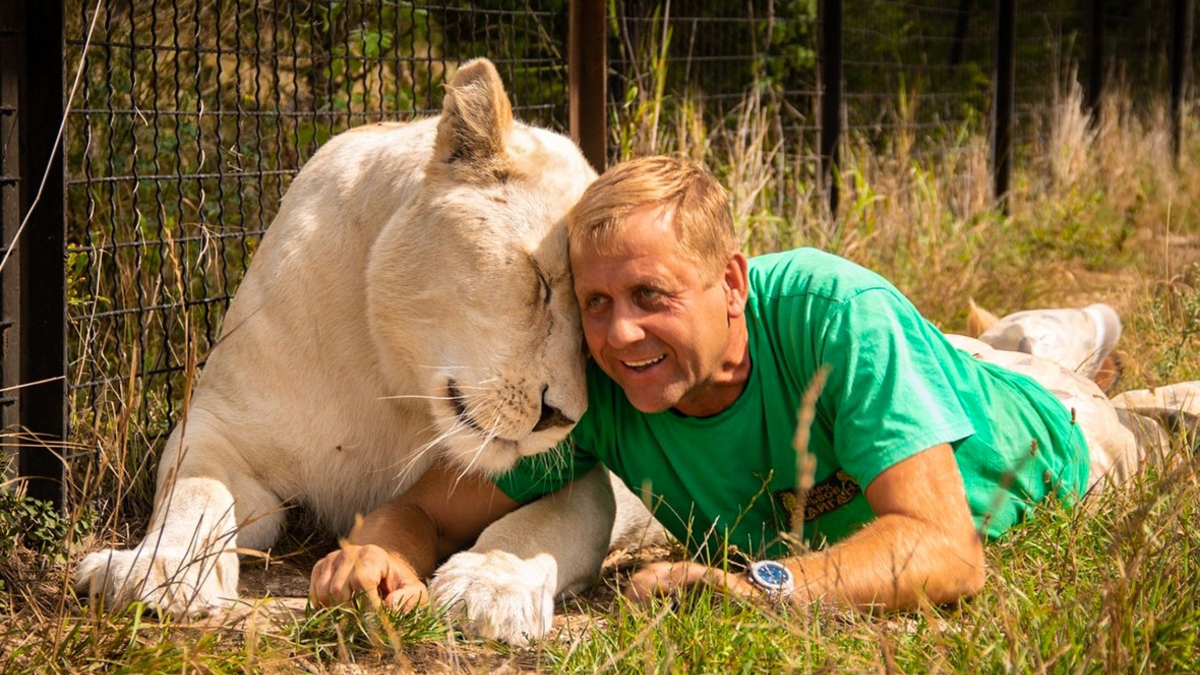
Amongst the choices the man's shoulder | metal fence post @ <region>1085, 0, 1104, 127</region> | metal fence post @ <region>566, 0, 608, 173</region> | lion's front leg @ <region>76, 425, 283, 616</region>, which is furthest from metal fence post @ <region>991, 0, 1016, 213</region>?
lion's front leg @ <region>76, 425, 283, 616</region>

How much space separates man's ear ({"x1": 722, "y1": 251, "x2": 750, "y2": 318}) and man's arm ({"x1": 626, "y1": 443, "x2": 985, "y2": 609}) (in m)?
0.52

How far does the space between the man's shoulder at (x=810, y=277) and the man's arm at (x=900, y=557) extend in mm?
410

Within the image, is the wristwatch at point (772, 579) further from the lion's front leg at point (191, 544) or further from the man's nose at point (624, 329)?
the lion's front leg at point (191, 544)

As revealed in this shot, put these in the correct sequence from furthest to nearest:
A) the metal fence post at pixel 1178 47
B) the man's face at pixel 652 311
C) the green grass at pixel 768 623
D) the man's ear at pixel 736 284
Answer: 1. the metal fence post at pixel 1178 47
2. the man's ear at pixel 736 284
3. the man's face at pixel 652 311
4. the green grass at pixel 768 623

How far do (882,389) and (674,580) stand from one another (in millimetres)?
567

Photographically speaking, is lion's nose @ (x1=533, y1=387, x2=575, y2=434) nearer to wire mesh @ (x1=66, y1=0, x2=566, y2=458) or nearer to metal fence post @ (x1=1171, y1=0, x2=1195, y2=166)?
wire mesh @ (x1=66, y1=0, x2=566, y2=458)

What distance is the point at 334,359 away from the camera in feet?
11.5

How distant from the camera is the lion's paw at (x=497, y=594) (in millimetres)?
2746

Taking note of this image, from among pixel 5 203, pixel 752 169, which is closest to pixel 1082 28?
pixel 752 169

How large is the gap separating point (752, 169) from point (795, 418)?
3.60m

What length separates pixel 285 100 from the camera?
587 centimetres

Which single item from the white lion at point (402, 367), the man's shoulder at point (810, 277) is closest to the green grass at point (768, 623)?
the white lion at point (402, 367)

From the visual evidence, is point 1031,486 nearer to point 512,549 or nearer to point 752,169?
point 512,549

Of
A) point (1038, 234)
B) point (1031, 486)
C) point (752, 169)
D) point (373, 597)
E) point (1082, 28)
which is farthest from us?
point (1082, 28)
